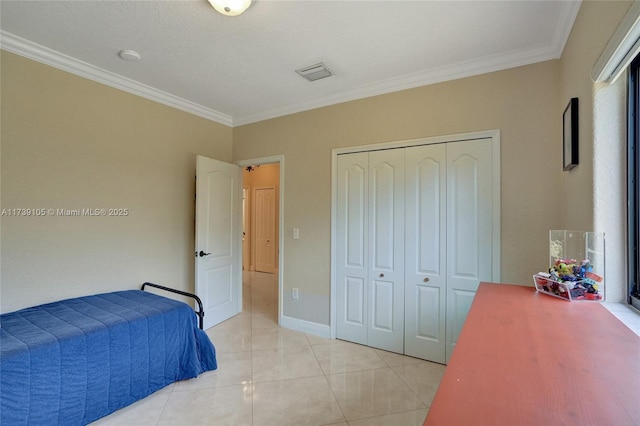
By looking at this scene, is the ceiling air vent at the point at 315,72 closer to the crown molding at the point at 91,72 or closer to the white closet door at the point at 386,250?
the white closet door at the point at 386,250

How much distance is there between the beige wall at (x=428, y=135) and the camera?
230 cm

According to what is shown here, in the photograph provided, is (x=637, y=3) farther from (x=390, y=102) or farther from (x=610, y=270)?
(x=390, y=102)

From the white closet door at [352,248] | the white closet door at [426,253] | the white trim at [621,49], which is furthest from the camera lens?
the white closet door at [352,248]

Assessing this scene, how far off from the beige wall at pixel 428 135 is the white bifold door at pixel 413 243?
161 millimetres

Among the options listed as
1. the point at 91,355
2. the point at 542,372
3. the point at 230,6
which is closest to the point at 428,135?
the point at 230,6

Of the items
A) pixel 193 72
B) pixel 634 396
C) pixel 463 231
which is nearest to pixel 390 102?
pixel 463 231

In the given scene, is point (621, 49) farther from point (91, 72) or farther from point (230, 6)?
point (91, 72)

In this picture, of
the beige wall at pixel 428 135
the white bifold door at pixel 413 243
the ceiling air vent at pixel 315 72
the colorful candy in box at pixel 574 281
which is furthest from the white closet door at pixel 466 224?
the ceiling air vent at pixel 315 72

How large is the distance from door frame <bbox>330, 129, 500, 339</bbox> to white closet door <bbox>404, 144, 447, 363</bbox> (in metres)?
0.08

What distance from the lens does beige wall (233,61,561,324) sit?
2299 millimetres

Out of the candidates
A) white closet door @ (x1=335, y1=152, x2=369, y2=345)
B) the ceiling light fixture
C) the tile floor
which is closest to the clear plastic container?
the tile floor

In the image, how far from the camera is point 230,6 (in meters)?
1.77

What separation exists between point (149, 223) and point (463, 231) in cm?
321

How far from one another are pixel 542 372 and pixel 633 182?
1186mm
